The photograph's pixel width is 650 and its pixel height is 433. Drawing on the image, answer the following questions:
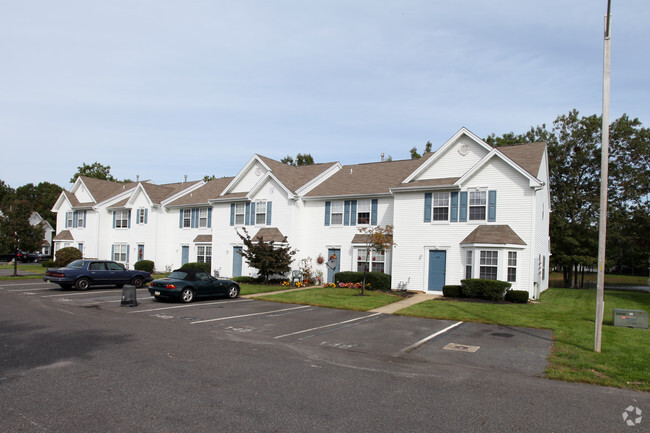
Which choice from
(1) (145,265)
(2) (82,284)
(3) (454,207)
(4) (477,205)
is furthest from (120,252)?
(4) (477,205)

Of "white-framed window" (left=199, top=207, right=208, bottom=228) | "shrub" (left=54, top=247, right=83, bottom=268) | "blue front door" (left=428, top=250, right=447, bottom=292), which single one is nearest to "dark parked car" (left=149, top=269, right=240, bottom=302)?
"blue front door" (left=428, top=250, right=447, bottom=292)

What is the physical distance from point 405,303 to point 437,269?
15.3ft

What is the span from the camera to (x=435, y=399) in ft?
22.9

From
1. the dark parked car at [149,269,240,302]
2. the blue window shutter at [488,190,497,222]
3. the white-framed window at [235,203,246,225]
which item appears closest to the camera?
the dark parked car at [149,269,240,302]

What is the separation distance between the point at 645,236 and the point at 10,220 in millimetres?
53576

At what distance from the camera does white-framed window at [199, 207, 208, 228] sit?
1388 inches

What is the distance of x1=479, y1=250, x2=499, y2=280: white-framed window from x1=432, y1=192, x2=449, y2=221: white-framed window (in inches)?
117

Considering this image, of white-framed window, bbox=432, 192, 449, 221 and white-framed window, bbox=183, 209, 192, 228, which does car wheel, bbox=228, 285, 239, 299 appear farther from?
white-framed window, bbox=183, 209, 192, 228

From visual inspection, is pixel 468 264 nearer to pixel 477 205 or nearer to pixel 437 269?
pixel 437 269

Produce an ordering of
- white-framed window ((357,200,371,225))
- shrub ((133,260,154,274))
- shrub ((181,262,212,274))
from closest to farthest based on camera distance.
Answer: white-framed window ((357,200,371,225))
shrub ((181,262,212,274))
shrub ((133,260,154,274))

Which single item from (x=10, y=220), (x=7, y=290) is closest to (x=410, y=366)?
(x=7, y=290)

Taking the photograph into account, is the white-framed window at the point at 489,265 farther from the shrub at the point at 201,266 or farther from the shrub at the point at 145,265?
the shrub at the point at 145,265

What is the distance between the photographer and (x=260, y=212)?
30281mm

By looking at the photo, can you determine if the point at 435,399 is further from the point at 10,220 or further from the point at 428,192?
the point at 10,220
